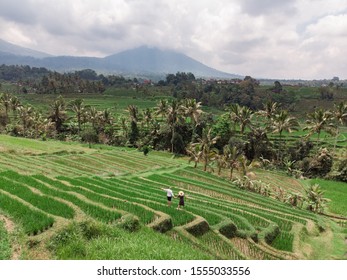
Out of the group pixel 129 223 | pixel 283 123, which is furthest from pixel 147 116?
pixel 129 223

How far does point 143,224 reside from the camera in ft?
50.9

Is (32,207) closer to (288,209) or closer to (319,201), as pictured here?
(288,209)

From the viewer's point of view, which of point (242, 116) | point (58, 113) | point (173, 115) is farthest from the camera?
point (58, 113)

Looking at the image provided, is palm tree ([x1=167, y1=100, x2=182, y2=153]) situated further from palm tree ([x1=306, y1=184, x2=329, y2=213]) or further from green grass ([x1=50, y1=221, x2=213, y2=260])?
green grass ([x1=50, y1=221, x2=213, y2=260])

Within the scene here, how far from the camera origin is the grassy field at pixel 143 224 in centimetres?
1165

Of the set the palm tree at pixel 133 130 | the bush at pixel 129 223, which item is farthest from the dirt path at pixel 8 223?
the palm tree at pixel 133 130

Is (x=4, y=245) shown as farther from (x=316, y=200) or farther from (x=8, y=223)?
(x=316, y=200)

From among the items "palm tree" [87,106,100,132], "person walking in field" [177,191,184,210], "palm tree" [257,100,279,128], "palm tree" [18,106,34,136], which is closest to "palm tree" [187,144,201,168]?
"palm tree" [257,100,279,128]

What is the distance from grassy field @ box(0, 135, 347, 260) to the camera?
11649mm

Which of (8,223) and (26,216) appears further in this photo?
(26,216)

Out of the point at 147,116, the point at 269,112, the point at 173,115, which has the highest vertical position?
the point at 269,112

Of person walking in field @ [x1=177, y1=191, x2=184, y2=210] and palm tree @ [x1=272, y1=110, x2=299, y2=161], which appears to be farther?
palm tree @ [x1=272, y1=110, x2=299, y2=161]

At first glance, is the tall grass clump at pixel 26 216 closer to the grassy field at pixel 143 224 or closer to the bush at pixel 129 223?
the grassy field at pixel 143 224
